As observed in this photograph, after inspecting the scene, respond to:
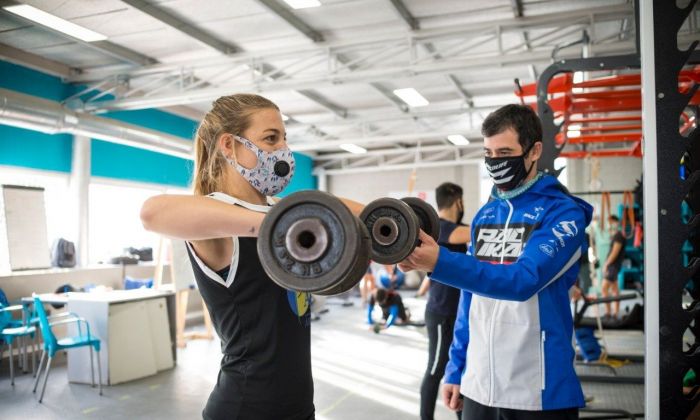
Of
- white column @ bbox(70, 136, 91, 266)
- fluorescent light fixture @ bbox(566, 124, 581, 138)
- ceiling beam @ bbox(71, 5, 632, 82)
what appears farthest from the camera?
white column @ bbox(70, 136, 91, 266)

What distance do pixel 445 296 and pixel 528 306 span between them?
5.74 ft

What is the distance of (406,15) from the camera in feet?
21.5

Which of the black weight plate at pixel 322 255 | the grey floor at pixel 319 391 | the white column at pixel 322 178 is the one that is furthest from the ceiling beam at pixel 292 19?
the white column at pixel 322 178

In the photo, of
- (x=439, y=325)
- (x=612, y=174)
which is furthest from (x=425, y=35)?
(x=612, y=174)

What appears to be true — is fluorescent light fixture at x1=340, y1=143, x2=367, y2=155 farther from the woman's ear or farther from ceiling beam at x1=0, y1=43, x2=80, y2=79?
the woman's ear

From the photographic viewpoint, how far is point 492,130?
1.84 m

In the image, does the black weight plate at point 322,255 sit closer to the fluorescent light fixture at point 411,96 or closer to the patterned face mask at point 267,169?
the patterned face mask at point 267,169

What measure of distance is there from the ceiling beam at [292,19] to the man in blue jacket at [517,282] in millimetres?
4871

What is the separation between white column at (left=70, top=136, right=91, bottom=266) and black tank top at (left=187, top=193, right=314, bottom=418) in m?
7.54

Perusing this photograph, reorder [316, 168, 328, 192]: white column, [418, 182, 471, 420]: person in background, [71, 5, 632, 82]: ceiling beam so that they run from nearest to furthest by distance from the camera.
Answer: [418, 182, 471, 420]: person in background → [71, 5, 632, 82]: ceiling beam → [316, 168, 328, 192]: white column

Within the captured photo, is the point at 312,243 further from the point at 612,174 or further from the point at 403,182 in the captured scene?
the point at 403,182

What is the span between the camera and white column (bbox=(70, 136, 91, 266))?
8.09m

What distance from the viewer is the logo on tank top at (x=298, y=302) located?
4.56 ft

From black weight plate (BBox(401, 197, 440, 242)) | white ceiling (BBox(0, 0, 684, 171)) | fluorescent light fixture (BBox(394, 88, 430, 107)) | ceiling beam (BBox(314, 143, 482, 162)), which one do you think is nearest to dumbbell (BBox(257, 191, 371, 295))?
black weight plate (BBox(401, 197, 440, 242))
